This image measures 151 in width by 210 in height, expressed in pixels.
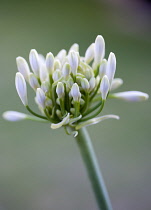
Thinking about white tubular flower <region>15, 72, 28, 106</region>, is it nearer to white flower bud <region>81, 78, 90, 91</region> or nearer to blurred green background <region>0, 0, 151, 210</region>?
white flower bud <region>81, 78, 90, 91</region>

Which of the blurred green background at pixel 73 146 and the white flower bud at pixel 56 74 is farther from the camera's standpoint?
the blurred green background at pixel 73 146

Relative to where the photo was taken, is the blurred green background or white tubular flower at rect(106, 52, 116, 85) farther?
the blurred green background

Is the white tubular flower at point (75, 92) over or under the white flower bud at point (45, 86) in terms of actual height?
under

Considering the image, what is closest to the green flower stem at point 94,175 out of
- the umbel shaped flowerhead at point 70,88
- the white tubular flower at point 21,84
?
the umbel shaped flowerhead at point 70,88

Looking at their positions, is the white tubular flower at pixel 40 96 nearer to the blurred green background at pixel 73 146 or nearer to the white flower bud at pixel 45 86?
the white flower bud at pixel 45 86

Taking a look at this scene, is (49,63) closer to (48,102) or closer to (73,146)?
(48,102)

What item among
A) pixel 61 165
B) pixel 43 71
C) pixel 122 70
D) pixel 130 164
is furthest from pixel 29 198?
pixel 122 70

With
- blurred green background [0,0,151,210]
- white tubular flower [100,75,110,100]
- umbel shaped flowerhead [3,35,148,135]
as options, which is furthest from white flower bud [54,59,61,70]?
blurred green background [0,0,151,210]

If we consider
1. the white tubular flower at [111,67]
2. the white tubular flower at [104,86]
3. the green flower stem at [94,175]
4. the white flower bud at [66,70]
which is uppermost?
the white flower bud at [66,70]

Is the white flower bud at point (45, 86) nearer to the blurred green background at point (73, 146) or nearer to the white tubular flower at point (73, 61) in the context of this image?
the white tubular flower at point (73, 61)
